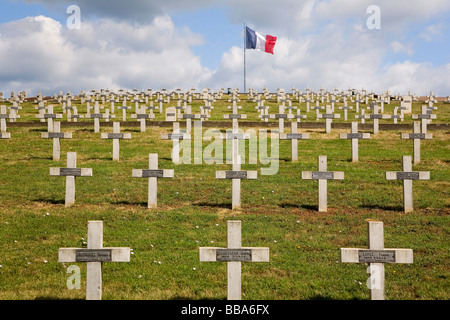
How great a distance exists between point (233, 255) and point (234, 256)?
0.02 m

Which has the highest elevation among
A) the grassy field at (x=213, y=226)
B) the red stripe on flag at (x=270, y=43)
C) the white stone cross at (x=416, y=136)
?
the red stripe on flag at (x=270, y=43)

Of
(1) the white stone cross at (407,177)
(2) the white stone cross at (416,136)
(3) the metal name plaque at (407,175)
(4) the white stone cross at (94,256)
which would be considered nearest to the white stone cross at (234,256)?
(4) the white stone cross at (94,256)

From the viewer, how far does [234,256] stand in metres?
5.47

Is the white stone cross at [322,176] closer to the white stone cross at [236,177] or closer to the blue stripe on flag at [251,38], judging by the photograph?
the white stone cross at [236,177]

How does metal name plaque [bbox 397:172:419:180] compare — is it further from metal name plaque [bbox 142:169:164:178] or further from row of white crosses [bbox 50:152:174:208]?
metal name plaque [bbox 142:169:164:178]

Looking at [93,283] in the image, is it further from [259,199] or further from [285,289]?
[259,199]

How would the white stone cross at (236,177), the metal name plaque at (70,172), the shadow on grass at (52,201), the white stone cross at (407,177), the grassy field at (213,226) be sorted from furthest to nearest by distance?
the shadow on grass at (52,201) < the metal name plaque at (70,172) < the white stone cross at (236,177) < the white stone cross at (407,177) < the grassy field at (213,226)

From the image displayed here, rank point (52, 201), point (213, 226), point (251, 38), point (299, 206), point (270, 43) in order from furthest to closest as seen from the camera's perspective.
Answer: point (251, 38), point (270, 43), point (52, 201), point (299, 206), point (213, 226)

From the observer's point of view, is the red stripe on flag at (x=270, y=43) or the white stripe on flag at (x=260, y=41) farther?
the white stripe on flag at (x=260, y=41)

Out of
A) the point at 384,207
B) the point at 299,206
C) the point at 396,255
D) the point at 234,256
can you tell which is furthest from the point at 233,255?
the point at 384,207

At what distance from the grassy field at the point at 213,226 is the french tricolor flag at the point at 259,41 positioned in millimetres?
25211

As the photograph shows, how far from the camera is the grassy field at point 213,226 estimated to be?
6.18 m

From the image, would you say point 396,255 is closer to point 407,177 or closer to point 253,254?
point 253,254

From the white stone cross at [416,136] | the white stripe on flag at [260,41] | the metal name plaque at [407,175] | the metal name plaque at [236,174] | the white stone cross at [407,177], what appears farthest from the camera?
the white stripe on flag at [260,41]
